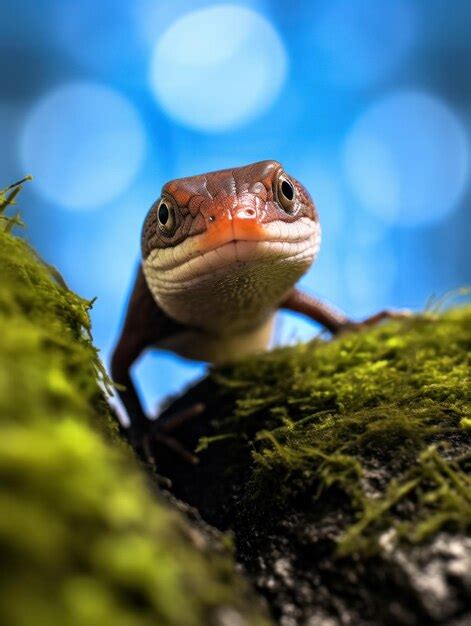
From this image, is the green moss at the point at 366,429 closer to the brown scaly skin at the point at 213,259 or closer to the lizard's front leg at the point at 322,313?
Answer: the brown scaly skin at the point at 213,259

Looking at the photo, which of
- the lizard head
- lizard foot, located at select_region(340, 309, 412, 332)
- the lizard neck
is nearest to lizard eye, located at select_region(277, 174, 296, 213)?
the lizard head

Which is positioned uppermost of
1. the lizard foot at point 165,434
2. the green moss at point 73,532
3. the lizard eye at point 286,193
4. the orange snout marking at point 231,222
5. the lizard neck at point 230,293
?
the lizard eye at point 286,193

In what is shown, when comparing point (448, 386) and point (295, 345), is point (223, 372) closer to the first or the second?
point (295, 345)

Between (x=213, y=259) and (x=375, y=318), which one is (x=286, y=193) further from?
(x=375, y=318)

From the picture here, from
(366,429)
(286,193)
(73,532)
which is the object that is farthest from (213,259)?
(73,532)

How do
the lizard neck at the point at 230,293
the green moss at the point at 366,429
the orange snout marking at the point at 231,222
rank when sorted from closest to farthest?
the green moss at the point at 366,429, the orange snout marking at the point at 231,222, the lizard neck at the point at 230,293

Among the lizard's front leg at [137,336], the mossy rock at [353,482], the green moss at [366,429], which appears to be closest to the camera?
the mossy rock at [353,482]

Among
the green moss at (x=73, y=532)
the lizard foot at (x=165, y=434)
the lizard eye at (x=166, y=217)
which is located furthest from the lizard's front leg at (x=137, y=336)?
the green moss at (x=73, y=532)
